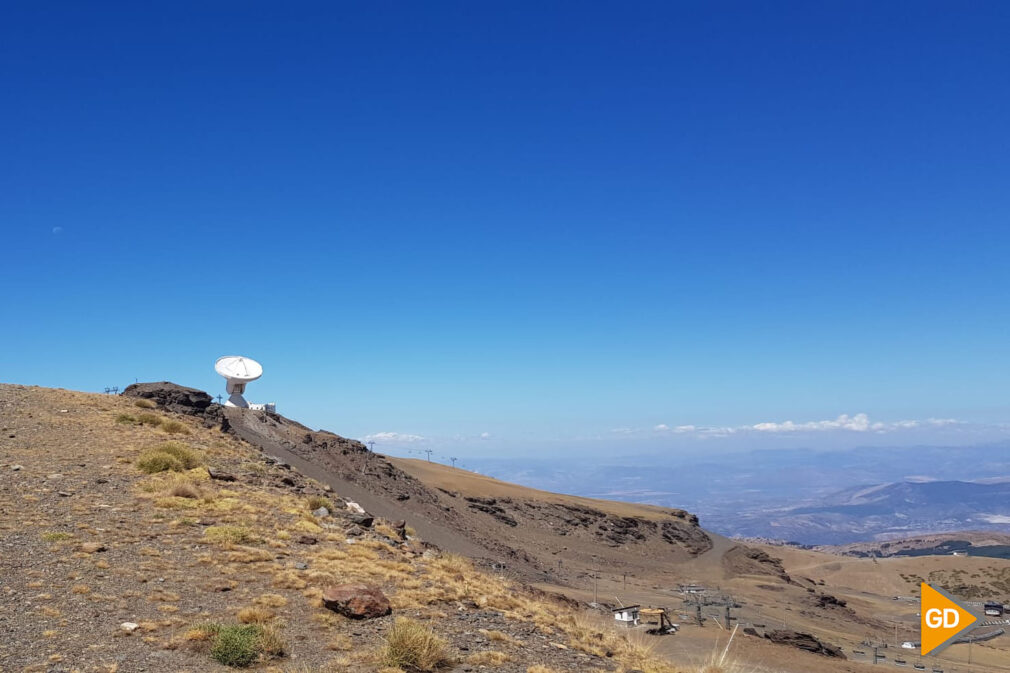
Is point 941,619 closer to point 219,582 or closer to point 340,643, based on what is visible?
point 340,643

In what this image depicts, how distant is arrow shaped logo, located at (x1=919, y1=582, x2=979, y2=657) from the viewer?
7057mm

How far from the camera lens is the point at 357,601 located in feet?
36.6

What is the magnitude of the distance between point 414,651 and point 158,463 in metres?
14.9

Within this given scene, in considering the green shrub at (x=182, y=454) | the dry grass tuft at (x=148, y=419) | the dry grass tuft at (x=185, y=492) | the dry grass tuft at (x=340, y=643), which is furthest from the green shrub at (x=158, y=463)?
the dry grass tuft at (x=340, y=643)

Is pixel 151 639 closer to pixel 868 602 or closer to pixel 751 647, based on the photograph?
pixel 751 647

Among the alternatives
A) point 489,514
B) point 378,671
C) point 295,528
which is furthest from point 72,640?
point 489,514

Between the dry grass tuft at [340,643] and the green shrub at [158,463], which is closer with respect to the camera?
the dry grass tuft at [340,643]

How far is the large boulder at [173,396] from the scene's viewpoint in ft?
111

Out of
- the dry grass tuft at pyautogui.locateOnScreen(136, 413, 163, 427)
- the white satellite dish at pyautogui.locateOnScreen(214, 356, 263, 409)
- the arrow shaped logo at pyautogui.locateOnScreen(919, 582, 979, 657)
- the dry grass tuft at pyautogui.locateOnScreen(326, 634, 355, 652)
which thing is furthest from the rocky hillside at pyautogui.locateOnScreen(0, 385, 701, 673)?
the white satellite dish at pyautogui.locateOnScreen(214, 356, 263, 409)

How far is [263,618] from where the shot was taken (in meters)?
10.5

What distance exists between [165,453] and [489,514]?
1311 inches

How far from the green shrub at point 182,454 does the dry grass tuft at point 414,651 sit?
48.6ft

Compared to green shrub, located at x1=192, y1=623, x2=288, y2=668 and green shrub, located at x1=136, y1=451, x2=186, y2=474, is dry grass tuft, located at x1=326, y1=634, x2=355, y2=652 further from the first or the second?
green shrub, located at x1=136, y1=451, x2=186, y2=474

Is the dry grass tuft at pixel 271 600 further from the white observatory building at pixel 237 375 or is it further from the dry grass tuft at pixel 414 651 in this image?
the white observatory building at pixel 237 375
